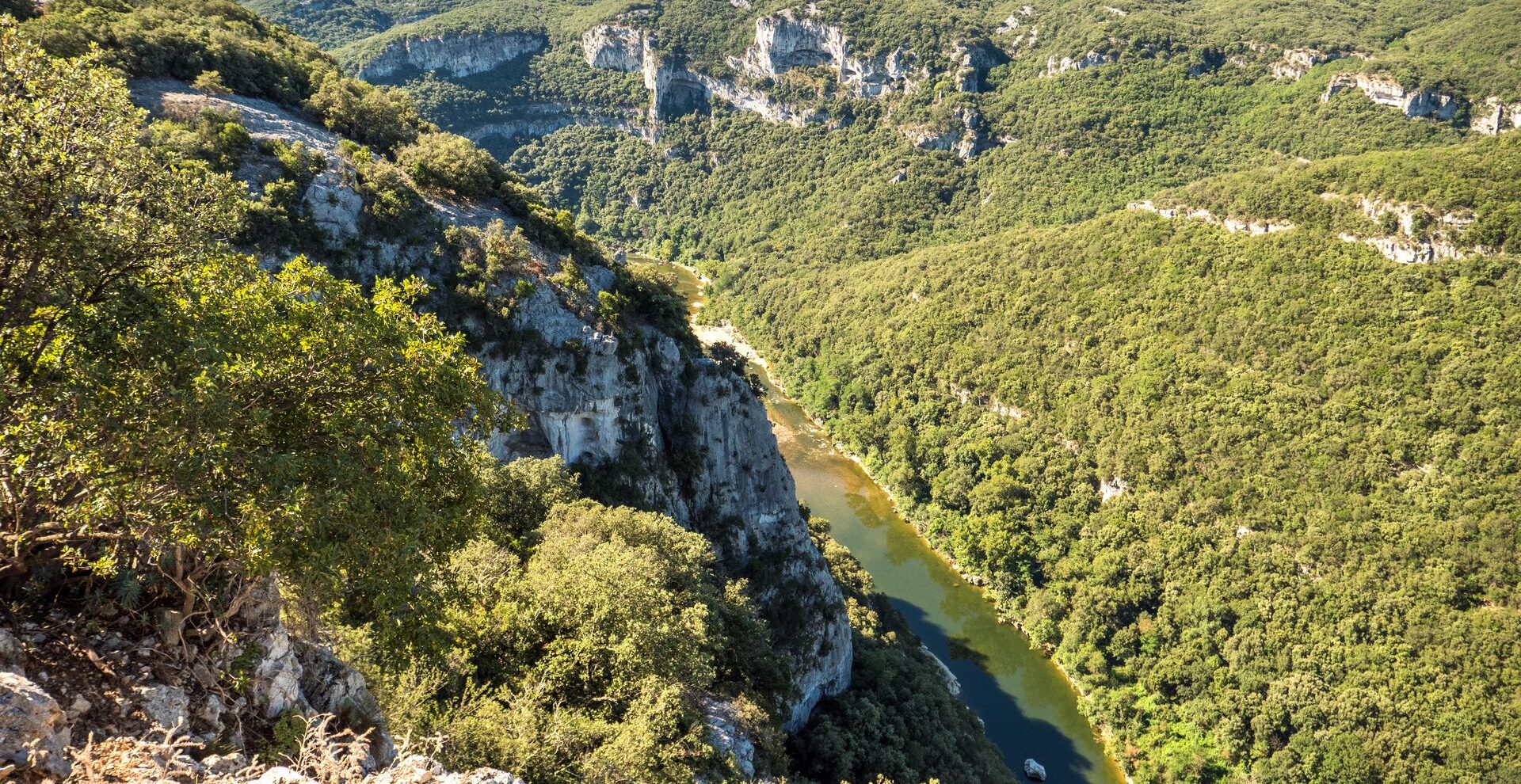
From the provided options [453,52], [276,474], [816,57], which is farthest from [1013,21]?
[276,474]

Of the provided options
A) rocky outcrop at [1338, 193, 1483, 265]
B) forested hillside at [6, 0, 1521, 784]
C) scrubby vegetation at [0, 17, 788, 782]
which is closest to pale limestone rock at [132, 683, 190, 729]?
scrubby vegetation at [0, 17, 788, 782]

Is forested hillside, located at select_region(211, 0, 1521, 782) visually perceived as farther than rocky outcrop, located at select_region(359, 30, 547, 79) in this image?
No

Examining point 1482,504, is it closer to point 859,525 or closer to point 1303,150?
point 859,525

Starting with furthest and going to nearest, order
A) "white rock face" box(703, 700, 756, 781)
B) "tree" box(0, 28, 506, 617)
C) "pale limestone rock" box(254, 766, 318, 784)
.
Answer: "white rock face" box(703, 700, 756, 781), "tree" box(0, 28, 506, 617), "pale limestone rock" box(254, 766, 318, 784)

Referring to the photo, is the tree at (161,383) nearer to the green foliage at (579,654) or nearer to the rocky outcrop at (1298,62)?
the green foliage at (579,654)

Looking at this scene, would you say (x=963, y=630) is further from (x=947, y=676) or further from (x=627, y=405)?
(x=627, y=405)

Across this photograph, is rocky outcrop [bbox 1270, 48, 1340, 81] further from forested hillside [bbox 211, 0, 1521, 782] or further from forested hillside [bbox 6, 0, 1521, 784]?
forested hillside [bbox 6, 0, 1521, 784]
